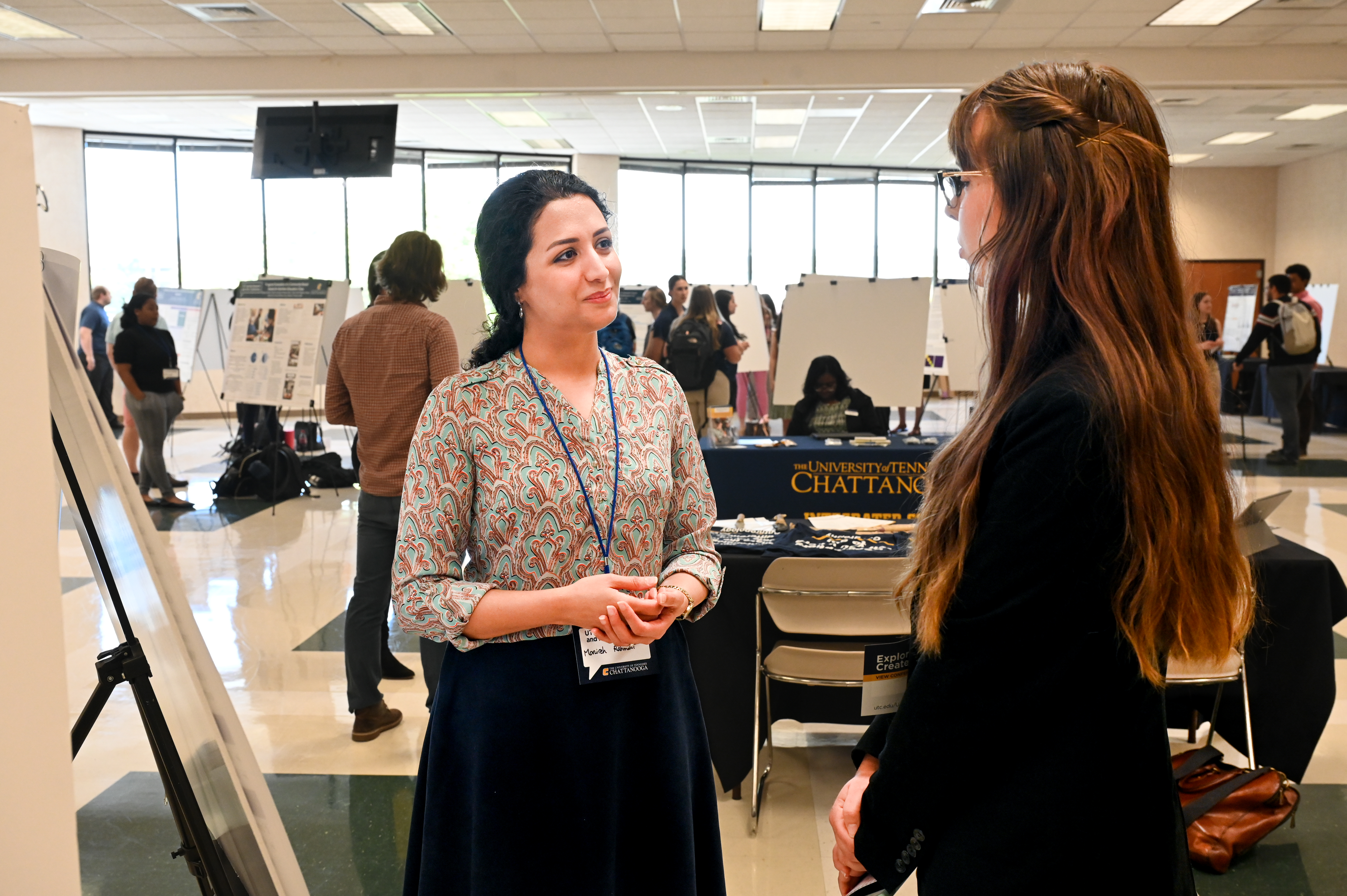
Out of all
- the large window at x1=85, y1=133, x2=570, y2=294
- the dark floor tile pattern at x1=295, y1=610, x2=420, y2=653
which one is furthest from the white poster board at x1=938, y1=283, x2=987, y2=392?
the large window at x1=85, y1=133, x2=570, y2=294

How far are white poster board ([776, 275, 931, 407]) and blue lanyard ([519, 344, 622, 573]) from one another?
191 inches

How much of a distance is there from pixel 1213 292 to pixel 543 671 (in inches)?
708

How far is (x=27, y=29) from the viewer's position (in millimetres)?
8508

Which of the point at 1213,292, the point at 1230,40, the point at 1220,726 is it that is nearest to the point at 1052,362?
the point at 1220,726

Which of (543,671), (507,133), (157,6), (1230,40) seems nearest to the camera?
(543,671)

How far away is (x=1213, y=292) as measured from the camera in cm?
1645

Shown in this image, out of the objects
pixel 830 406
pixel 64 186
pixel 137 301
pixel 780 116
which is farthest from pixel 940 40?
pixel 64 186

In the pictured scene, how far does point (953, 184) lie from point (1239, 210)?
17976 mm

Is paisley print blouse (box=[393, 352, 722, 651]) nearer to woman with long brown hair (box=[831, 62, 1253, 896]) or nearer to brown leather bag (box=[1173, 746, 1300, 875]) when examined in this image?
woman with long brown hair (box=[831, 62, 1253, 896])

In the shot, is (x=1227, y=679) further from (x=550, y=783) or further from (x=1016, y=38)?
(x=1016, y=38)

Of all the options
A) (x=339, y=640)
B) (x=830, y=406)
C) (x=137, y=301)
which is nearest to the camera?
(x=339, y=640)

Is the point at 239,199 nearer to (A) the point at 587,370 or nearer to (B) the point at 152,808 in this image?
(B) the point at 152,808

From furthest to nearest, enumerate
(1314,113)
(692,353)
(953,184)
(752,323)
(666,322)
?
(1314,113), (752,323), (666,322), (692,353), (953,184)

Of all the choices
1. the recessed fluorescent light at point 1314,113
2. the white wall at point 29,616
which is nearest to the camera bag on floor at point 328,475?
the white wall at point 29,616
